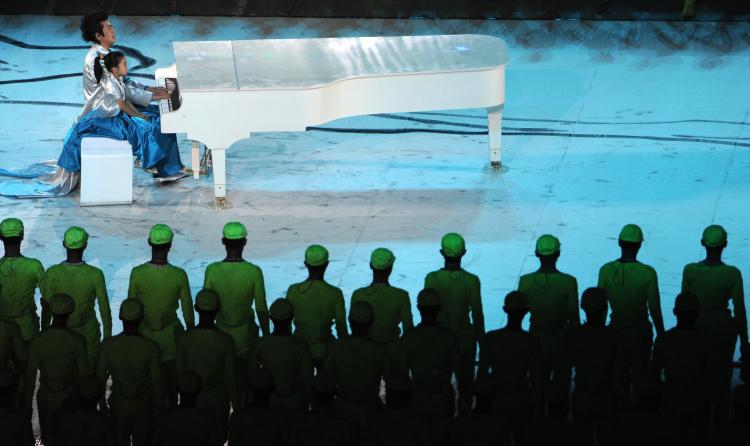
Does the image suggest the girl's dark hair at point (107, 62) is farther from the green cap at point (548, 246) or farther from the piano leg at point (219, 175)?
the green cap at point (548, 246)

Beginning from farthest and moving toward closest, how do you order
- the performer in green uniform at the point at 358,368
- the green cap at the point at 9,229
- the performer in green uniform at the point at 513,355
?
1. the green cap at the point at 9,229
2. the performer in green uniform at the point at 513,355
3. the performer in green uniform at the point at 358,368

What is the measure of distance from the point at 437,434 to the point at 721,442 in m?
1.16

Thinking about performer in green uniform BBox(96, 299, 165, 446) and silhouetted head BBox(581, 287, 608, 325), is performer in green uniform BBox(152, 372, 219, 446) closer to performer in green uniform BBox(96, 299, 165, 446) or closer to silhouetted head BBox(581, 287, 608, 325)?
performer in green uniform BBox(96, 299, 165, 446)

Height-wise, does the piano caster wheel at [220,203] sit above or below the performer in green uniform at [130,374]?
above

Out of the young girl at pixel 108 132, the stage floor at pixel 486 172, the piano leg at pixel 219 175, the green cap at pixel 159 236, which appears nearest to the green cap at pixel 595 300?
the stage floor at pixel 486 172

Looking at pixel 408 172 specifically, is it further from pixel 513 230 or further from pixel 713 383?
pixel 713 383

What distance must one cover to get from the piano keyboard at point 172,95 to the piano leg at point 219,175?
0.59 m

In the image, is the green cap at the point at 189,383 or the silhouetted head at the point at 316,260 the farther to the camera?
the silhouetted head at the point at 316,260

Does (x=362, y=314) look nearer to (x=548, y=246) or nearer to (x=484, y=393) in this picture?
(x=484, y=393)

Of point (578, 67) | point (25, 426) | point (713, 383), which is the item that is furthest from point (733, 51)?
point (25, 426)

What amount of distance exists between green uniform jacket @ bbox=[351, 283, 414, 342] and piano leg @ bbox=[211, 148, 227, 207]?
286cm

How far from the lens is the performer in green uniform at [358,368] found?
6.12 meters

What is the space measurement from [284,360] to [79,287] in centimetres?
121

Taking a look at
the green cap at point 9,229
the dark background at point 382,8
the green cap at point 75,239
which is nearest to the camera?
the green cap at point 75,239
